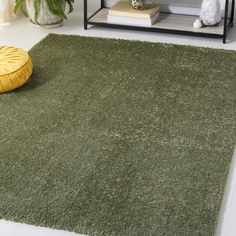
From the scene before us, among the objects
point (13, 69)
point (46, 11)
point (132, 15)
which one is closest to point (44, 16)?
point (46, 11)

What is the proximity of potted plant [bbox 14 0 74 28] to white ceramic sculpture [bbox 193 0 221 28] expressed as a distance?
Answer: 0.81 metres

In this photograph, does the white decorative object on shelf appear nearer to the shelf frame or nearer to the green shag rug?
the shelf frame

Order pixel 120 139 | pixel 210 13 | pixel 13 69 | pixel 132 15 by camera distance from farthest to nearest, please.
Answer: pixel 132 15, pixel 210 13, pixel 13 69, pixel 120 139

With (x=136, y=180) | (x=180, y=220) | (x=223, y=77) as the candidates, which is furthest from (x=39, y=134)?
(x=223, y=77)

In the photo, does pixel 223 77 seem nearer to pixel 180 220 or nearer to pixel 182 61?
pixel 182 61

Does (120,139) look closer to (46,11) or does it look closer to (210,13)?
(210,13)

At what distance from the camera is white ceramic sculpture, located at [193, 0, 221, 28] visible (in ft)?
10.4

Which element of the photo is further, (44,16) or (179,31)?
(44,16)

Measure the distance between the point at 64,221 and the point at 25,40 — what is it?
172 centimetres

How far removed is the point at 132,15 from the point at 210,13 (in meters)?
0.46

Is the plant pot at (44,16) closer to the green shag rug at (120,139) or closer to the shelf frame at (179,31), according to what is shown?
the shelf frame at (179,31)

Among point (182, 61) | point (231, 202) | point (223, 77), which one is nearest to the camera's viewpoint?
point (231, 202)

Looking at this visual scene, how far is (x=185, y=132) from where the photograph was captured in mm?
2225

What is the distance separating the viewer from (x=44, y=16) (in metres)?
3.37
